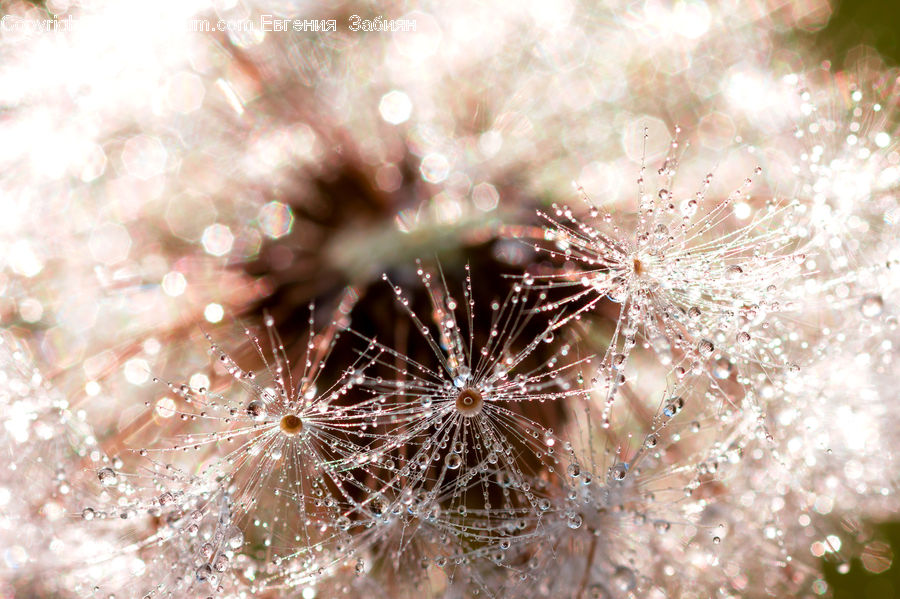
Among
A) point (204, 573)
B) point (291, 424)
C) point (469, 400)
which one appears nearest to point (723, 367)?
point (469, 400)

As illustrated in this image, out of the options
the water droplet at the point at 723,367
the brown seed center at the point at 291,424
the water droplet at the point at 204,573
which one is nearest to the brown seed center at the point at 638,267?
the water droplet at the point at 723,367

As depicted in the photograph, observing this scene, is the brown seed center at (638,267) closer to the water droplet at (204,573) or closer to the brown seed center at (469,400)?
the brown seed center at (469,400)

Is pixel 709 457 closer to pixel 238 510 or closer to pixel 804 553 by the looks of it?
pixel 804 553

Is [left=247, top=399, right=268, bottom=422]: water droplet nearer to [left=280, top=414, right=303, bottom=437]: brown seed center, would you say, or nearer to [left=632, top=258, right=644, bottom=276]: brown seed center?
[left=280, top=414, right=303, bottom=437]: brown seed center

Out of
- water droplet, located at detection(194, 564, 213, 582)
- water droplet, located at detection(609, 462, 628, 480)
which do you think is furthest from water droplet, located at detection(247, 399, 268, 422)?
water droplet, located at detection(609, 462, 628, 480)

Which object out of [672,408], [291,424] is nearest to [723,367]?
[672,408]

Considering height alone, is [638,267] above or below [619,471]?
above

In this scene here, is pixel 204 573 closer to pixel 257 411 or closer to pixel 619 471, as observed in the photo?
pixel 257 411
